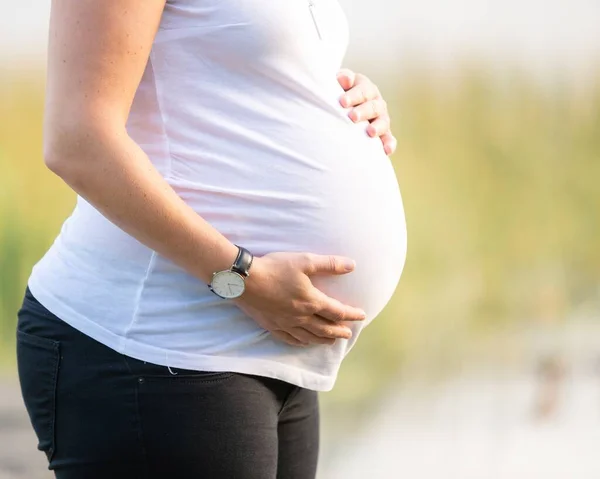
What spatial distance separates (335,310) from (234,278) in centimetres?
14

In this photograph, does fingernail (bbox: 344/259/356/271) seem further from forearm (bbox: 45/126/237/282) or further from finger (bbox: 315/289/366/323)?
forearm (bbox: 45/126/237/282)

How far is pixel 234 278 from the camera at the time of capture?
819mm

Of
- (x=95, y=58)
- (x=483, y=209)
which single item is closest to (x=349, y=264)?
(x=95, y=58)

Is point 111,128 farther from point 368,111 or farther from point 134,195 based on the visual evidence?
point 368,111

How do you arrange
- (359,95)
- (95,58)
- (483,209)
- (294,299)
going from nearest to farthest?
(95,58) → (294,299) → (359,95) → (483,209)

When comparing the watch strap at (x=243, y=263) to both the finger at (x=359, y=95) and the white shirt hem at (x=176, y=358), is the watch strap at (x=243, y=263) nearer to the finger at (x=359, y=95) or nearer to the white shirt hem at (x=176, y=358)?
the white shirt hem at (x=176, y=358)

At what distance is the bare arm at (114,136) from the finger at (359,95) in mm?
257

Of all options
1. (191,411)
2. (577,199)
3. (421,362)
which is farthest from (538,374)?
(191,411)

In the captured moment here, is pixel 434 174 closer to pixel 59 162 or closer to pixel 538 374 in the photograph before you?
pixel 538 374

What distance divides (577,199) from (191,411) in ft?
5.37

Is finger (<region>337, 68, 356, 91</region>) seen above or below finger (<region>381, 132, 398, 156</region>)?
above

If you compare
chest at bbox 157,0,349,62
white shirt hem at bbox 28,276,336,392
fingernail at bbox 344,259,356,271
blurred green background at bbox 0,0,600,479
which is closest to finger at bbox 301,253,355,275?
fingernail at bbox 344,259,356,271

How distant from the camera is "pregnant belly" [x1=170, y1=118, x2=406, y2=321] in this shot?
0.86 meters

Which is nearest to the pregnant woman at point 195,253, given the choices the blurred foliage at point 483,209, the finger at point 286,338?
the finger at point 286,338
